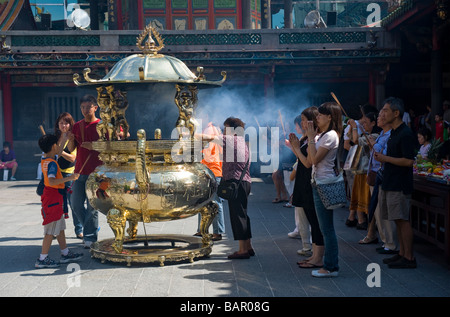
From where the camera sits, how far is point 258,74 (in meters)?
19.3

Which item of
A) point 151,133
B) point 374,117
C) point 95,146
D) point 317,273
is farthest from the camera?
point 151,133

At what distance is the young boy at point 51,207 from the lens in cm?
641

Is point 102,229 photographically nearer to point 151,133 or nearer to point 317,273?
point 317,273

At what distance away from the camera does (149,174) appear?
6.46 meters

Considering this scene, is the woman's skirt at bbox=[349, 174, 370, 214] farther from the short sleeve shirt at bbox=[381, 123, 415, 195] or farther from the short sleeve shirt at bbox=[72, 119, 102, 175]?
the short sleeve shirt at bbox=[72, 119, 102, 175]

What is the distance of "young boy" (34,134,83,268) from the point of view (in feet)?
21.0

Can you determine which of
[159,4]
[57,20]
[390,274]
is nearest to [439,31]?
[159,4]

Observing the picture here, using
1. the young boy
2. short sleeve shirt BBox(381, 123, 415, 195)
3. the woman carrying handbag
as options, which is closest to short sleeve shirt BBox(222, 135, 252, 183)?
the woman carrying handbag

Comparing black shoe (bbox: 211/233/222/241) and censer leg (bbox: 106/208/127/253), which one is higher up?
censer leg (bbox: 106/208/127/253)

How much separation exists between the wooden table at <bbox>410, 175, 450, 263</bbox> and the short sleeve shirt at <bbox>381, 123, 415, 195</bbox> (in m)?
0.47

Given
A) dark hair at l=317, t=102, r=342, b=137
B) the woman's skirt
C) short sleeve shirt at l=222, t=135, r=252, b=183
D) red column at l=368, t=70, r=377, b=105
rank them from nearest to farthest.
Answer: dark hair at l=317, t=102, r=342, b=137 → short sleeve shirt at l=222, t=135, r=252, b=183 → the woman's skirt → red column at l=368, t=70, r=377, b=105

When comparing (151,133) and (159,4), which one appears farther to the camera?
(159,4)

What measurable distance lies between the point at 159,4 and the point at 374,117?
14365 millimetres
